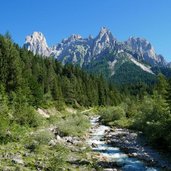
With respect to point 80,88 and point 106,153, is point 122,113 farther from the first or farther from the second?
point 80,88

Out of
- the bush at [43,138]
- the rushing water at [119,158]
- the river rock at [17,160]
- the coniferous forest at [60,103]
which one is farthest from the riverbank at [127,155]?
the river rock at [17,160]

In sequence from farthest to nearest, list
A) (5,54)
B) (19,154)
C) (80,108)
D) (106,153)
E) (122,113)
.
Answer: (80,108) < (5,54) < (122,113) < (106,153) < (19,154)

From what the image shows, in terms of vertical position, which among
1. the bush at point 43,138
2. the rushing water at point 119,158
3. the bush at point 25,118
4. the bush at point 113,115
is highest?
the bush at point 113,115

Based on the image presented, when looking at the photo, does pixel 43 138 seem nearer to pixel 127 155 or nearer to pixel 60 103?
pixel 127 155

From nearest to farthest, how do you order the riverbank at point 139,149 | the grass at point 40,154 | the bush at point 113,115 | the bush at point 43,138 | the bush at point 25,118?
the grass at point 40,154 → the riverbank at point 139,149 → the bush at point 43,138 → the bush at point 25,118 → the bush at point 113,115

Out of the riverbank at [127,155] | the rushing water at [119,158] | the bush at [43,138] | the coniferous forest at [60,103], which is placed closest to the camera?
the rushing water at [119,158]

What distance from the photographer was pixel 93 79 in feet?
550

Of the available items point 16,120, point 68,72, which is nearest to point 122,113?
point 16,120

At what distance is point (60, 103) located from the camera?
104 meters

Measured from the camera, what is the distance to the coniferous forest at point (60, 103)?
39.6 meters

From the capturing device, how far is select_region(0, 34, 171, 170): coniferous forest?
3959 cm

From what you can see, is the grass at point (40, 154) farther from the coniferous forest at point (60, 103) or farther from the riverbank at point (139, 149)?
the riverbank at point (139, 149)

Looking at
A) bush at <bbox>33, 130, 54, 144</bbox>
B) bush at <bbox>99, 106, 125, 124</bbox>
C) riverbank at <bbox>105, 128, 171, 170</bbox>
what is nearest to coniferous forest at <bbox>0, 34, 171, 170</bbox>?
bush at <bbox>99, 106, 125, 124</bbox>

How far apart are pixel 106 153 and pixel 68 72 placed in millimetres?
117418
